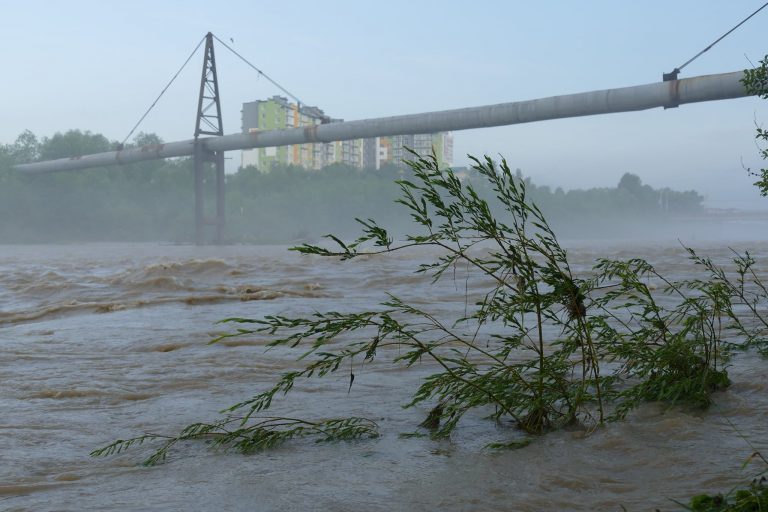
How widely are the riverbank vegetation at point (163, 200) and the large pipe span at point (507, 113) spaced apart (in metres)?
13.6

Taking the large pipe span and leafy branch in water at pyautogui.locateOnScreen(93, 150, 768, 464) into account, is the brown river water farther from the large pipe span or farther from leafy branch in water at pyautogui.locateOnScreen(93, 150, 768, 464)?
the large pipe span

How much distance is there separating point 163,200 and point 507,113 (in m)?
52.0

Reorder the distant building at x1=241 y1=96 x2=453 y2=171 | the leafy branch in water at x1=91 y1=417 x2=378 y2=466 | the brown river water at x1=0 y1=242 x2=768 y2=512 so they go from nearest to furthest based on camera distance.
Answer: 1. the brown river water at x1=0 y1=242 x2=768 y2=512
2. the leafy branch in water at x1=91 y1=417 x2=378 y2=466
3. the distant building at x1=241 y1=96 x2=453 y2=171

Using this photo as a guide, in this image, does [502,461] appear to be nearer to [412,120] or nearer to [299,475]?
[299,475]

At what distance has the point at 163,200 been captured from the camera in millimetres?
81438

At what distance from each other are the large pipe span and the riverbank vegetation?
1359cm

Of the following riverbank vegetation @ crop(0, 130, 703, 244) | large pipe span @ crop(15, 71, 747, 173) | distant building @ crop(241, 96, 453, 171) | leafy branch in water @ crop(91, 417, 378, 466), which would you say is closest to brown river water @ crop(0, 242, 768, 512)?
leafy branch in water @ crop(91, 417, 378, 466)

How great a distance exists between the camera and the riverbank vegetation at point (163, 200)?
232ft

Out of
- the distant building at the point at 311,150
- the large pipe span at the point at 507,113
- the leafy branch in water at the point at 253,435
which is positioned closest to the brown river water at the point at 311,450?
the leafy branch in water at the point at 253,435

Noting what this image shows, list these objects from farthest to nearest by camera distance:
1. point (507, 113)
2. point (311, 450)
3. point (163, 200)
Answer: point (163, 200) < point (507, 113) < point (311, 450)

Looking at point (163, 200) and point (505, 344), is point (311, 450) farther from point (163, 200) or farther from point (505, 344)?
point (163, 200)

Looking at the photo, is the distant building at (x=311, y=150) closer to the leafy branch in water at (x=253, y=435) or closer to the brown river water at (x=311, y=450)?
the brown river water at (x=311, y=450)

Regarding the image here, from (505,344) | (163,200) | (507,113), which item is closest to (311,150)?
(163,200)

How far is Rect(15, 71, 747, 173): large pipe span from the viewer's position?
101 feet
